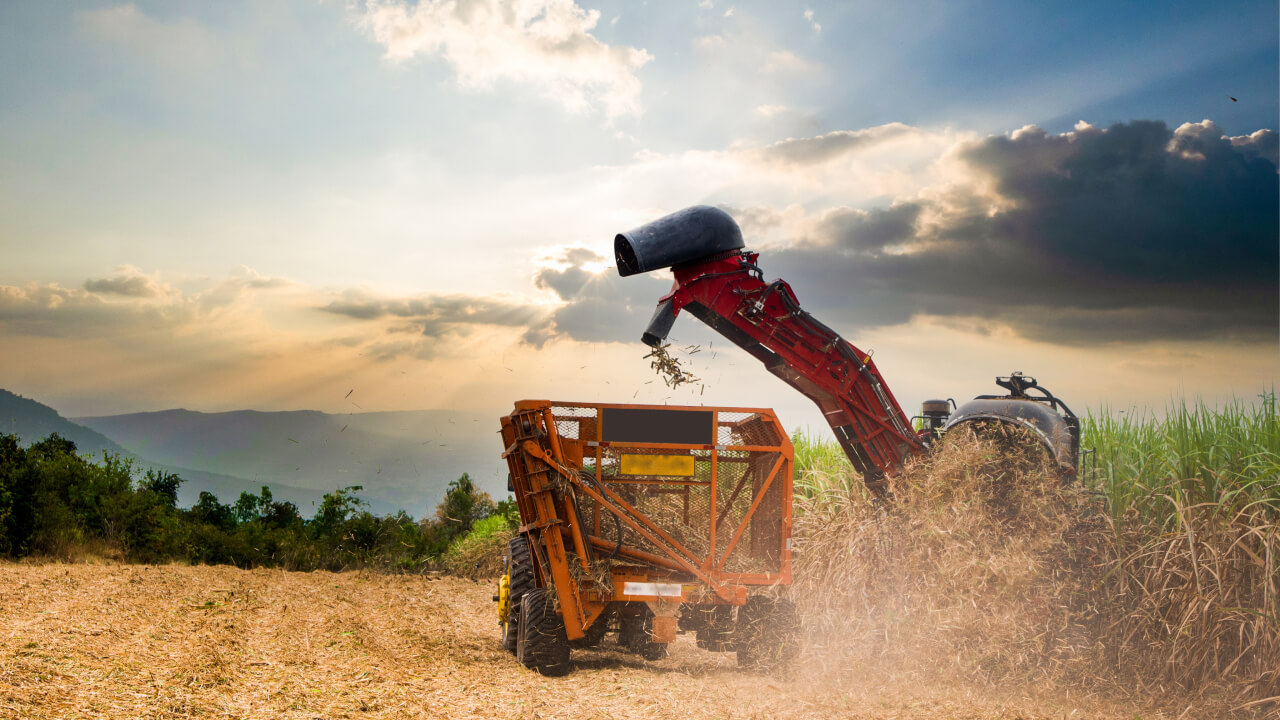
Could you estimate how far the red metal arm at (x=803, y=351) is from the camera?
25.5ft

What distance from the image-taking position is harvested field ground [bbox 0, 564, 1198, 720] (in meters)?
5.35

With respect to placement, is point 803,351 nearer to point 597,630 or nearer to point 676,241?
point 676,241

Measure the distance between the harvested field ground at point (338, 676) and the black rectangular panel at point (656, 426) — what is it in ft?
6.36

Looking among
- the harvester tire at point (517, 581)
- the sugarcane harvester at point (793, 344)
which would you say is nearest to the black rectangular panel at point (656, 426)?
the sugarcane harvester at point (793, 344)

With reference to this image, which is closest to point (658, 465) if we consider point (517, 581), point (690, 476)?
point (690, 476)

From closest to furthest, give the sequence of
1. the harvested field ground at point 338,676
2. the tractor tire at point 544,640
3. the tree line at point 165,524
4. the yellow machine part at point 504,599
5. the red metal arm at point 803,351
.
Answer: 1. the harvested field ground at point 338,676
2. the tractor tire at point 544,640
3. the red metal arm at point 803,351
4. the yellow machine part at point 504,599
5. the tree line at point 165,524

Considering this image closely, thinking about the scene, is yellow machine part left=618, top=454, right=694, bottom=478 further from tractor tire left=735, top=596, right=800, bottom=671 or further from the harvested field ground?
the harvested field ground

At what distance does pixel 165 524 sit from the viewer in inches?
492

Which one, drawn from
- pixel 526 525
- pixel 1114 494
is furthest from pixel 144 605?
pixel 1114 494

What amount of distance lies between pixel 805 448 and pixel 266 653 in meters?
8.15

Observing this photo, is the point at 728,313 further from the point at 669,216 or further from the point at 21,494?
the point at 21,494

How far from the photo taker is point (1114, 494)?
8117 millimetres

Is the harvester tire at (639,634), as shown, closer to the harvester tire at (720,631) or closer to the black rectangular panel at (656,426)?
the harvester tire at (720,631)

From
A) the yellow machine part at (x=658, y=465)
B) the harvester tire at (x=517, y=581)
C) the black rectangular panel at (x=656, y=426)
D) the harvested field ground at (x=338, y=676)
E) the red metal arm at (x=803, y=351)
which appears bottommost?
the harvested field ground at (x=338, y=676)
